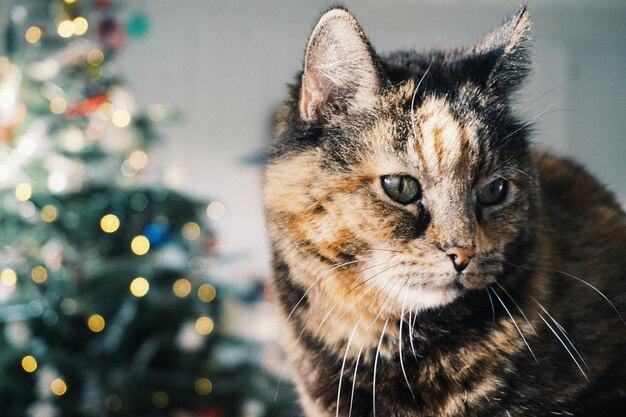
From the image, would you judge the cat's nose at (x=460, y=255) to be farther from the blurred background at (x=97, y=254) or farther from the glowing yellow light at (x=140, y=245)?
the glowing yellow light at (x=140, y=245)

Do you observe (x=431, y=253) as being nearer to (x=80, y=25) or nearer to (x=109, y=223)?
(x=109, y=223)

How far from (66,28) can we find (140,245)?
35.4 inches

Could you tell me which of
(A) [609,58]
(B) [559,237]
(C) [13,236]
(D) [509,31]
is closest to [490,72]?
(D) [509,31]

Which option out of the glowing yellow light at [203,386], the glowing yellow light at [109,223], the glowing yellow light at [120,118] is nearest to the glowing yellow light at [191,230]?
the glowing yellow light at [109,223]

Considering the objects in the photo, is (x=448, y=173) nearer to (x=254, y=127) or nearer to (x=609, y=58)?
(x=254, y=127)

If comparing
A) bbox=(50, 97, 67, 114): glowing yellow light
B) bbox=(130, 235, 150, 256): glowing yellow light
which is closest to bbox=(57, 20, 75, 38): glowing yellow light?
bbox=(50, 97, 67, 114): glowing yellow light

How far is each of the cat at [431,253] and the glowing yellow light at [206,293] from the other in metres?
1.85

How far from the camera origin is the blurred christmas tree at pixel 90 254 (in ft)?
7.29

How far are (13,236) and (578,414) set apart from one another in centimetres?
214

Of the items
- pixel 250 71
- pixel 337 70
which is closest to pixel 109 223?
pixel 337 70

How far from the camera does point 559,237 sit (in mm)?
799

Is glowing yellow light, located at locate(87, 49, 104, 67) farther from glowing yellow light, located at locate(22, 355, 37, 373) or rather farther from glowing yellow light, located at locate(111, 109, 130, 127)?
glowing yellow light, located at locate(22, 355, 37, 373)

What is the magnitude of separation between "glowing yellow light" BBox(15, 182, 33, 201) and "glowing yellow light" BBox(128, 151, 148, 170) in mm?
432

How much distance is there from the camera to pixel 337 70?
0.75 m
